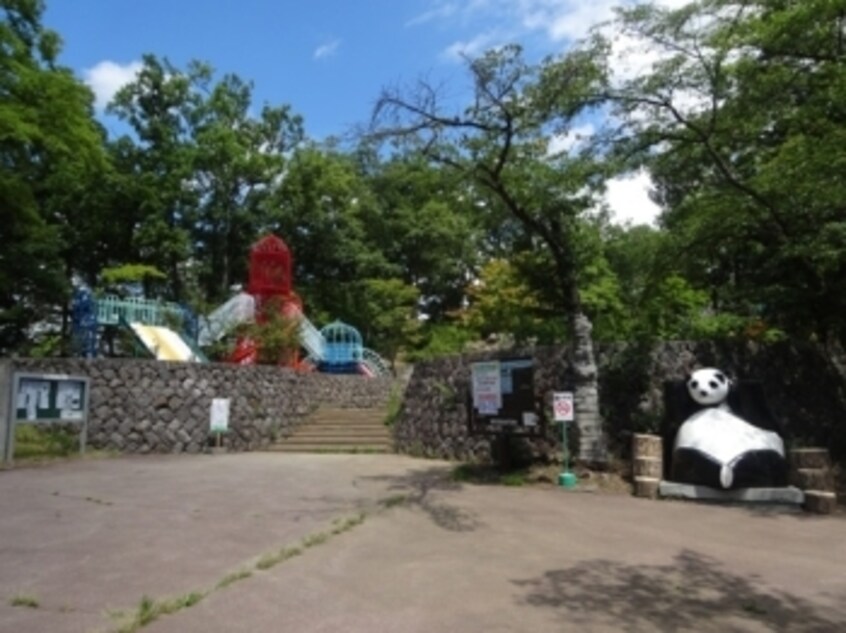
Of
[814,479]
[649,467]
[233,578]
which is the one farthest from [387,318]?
[233,578]

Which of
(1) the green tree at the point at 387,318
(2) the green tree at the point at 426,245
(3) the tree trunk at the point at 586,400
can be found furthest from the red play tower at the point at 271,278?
(3) the tree trunk at the point at 586,400

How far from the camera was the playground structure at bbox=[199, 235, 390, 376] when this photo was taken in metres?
20.2

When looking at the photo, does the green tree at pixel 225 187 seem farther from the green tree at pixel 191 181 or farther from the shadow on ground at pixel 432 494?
the shadow on ground at pixel 432 494

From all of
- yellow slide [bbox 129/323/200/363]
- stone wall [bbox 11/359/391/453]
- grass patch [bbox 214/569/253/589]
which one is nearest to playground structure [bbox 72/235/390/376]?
yellow slide [bbox 129/323/200/363]

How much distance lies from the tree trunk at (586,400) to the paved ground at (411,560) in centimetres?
127

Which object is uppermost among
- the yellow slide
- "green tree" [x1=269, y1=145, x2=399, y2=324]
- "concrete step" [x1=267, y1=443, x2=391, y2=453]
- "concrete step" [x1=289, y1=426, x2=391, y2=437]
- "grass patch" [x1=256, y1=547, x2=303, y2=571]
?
"green tree" [x1=269, y1=145, x2=399, y2=324]

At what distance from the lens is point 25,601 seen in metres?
4.24

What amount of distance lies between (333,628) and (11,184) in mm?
15643

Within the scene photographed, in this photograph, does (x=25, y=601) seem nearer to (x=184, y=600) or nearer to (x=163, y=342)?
(x=184, y=600)

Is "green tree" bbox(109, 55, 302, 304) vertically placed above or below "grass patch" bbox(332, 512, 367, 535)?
above

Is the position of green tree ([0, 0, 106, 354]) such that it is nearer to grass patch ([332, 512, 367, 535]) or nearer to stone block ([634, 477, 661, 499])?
grass patch ([332, 512, 367, 535])

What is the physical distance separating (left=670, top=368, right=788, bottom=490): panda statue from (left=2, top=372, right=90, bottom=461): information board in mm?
10419

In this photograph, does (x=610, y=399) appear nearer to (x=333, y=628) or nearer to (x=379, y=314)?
(x=333, y=628)

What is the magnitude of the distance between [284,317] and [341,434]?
4.85m
